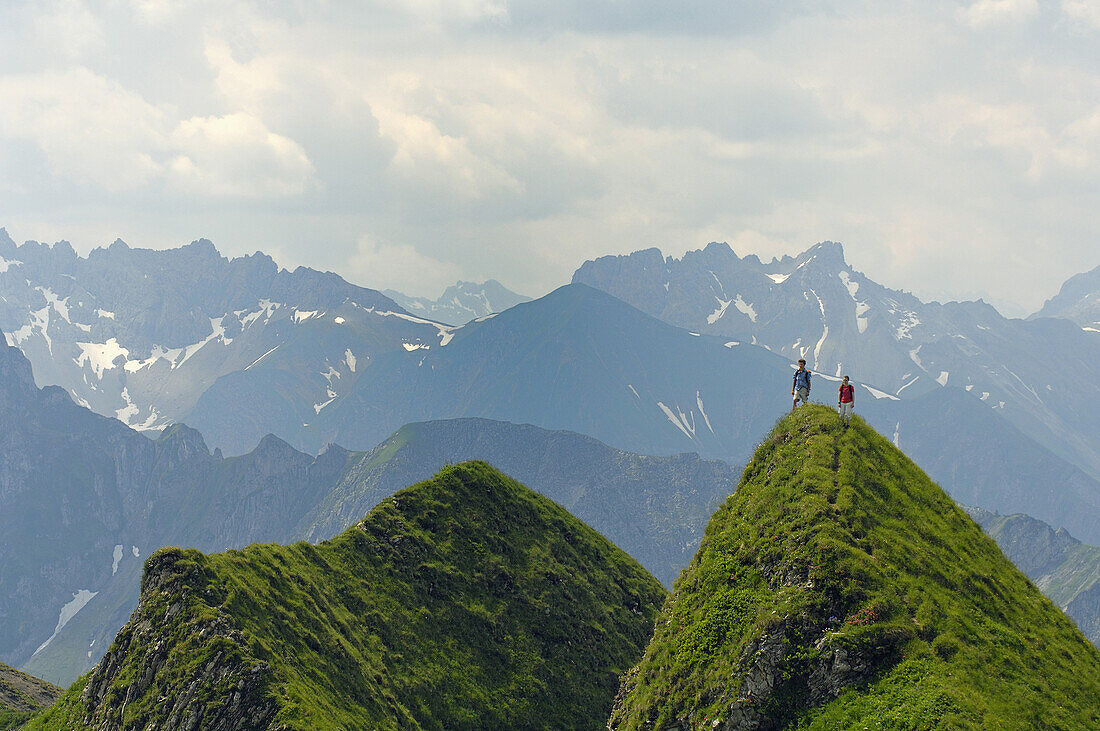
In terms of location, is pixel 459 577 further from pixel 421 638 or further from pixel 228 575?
pixel 228 575

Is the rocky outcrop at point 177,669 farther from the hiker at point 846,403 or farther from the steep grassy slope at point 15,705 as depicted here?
the steep grassy slope at point 15,705

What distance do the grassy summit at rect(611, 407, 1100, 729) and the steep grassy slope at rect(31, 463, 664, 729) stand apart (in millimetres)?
37479

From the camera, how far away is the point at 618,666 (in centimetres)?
13350

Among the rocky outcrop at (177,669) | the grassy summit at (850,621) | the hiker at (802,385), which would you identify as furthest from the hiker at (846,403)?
the rocky outcrop at (177,669)

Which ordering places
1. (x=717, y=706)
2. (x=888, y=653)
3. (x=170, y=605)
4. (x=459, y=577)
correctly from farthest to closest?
(x=459, y=577)
(x=170, y=605)
(x=717, y=706)
(x=888, y=653)

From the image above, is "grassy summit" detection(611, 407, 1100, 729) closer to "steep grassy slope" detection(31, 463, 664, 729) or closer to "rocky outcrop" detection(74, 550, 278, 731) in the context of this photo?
"rocky outcrop" detection(74, 550, 278, 731)

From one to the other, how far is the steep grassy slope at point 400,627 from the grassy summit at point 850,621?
37479mm

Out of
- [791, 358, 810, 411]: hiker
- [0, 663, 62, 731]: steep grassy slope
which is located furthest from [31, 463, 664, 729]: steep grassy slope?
[0, 663, 62, 731]: steep grassy slope

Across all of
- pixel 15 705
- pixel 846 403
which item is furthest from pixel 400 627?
→ pixel 15 705

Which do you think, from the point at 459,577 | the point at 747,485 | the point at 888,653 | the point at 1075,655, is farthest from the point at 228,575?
the point at 1075,655

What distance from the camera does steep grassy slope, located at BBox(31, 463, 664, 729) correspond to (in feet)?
284

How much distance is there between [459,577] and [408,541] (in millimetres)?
8808

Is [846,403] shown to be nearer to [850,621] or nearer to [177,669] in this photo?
[850,621]

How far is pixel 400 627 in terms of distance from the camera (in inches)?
4695
